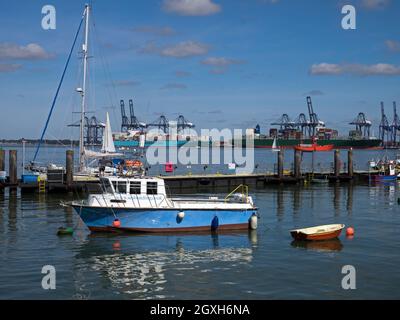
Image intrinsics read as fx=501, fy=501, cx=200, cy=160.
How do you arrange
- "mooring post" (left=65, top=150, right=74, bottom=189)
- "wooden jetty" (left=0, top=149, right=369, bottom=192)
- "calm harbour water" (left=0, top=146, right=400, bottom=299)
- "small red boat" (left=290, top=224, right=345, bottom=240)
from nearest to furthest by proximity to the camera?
"calm harbour water" (left=0, top=146, right=400, bottom=299), "small red boat" (left=290, top=224, right=345, bottom=240), "mooring post" (left=65, top=150, right=74, bottom=189), "wooden jetty" (left=0, top=149, right=369, bottom=192)

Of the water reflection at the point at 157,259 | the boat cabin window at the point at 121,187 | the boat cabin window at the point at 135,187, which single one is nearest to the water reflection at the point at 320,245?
the water reflection at the point at 157,259

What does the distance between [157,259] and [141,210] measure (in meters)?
5.82

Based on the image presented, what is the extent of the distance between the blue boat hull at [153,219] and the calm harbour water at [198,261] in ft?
2.22

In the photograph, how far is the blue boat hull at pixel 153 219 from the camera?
30484 mm

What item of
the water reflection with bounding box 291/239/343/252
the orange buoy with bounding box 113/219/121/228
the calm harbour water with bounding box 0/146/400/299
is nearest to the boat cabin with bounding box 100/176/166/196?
the orange buoy with bounding box 113/219/121/228

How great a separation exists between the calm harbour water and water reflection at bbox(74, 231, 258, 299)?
5cm

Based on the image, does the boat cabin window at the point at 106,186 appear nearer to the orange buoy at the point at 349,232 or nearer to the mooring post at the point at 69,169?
the orange buoy at the point at 349,232

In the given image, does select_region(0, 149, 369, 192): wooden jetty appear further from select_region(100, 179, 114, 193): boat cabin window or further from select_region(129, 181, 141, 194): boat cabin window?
Answer: select_region(129, 181, 141, 194): boat cabin window

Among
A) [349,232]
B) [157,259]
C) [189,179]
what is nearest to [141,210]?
[157,259]

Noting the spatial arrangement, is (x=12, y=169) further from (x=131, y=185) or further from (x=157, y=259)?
(x=157, y=259)

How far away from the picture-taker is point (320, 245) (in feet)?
95.3

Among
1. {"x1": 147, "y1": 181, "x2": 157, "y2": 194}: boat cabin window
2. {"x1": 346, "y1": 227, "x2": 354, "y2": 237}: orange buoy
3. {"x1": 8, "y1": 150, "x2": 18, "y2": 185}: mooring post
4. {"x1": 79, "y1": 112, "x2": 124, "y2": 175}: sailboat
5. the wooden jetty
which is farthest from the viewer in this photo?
{"x1": 79, "y1": 112, "x2": 124, "y2": 175}: sailboat

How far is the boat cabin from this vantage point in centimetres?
3081

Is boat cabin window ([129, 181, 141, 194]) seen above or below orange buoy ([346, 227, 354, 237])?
above
